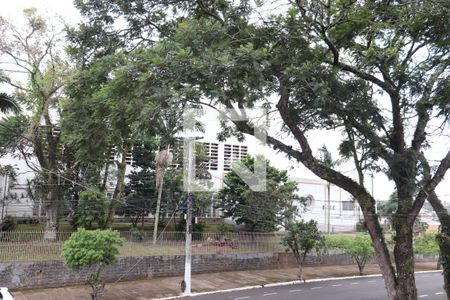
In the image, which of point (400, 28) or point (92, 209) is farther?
point (92, 209)

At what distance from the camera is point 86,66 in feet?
34.7

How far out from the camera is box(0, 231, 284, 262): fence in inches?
658

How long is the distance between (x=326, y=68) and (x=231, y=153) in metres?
22.8

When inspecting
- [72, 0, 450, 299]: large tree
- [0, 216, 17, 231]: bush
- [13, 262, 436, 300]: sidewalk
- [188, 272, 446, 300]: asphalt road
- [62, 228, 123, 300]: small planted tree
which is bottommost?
[188, 272, 446, 300]: asphalt road

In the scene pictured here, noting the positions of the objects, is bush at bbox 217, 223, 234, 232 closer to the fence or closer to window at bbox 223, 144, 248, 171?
window at bbox 223, 144, 248, 171

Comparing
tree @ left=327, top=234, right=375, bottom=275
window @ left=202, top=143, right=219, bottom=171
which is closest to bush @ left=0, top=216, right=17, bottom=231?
window @ left=202, top=143, right=219, bottom=171

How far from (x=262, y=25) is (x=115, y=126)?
366 cm

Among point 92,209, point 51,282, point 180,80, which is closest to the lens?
point 180,80

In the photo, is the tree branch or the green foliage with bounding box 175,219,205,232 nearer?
the tree branch

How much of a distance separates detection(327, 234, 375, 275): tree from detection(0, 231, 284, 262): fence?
3.18m

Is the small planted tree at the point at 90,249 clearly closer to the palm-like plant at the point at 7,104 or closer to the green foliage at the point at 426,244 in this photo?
the palm-like plant at the point at 7,104

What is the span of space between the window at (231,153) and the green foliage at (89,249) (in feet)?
56.2

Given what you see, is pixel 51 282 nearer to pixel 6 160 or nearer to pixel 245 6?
pixel 6 160

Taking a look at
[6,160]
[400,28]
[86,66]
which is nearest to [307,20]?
[400,28]
